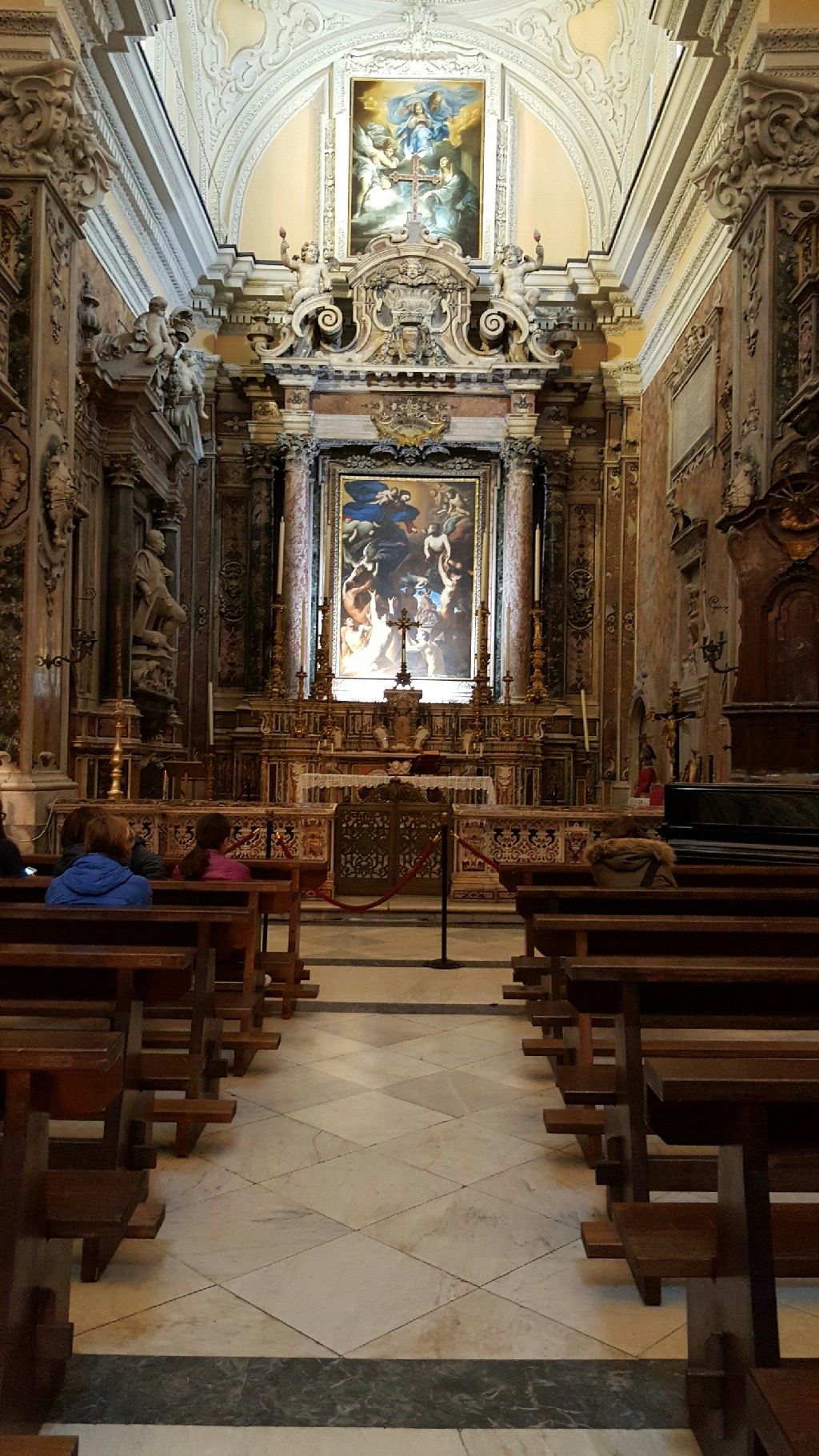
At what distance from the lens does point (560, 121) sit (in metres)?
18.7

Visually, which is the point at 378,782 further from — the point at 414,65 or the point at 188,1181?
the point at 414,65

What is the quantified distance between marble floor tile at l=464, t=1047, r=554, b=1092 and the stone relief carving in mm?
9380

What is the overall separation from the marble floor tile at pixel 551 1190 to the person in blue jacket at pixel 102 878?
5.45 feet

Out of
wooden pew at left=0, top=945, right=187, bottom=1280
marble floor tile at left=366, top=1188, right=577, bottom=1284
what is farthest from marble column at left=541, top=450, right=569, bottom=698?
wooden pew at left=0, top=945, right=187, bottom=1280

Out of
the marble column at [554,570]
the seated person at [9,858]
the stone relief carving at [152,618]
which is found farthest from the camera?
the marble column at [554,570]

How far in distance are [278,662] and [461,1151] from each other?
12780mm

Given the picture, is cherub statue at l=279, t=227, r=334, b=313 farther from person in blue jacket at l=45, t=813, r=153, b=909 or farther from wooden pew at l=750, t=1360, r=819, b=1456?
wooden pew at l=750, t=1360, r=819, b=1456

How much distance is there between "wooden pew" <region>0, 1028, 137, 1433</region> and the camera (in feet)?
6.86

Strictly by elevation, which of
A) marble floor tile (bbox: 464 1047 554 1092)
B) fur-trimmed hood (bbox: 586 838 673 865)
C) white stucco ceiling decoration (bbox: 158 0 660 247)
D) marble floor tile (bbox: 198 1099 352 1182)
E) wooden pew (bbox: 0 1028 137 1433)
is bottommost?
marble floor tile (bbox: 464 1047 554 1092)

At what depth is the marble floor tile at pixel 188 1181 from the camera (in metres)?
3.51

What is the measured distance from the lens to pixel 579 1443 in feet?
7.57

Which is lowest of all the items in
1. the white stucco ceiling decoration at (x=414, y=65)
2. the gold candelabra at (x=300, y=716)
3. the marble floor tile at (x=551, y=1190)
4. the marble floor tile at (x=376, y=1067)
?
the marble floor tile at (x=376, y=1067)

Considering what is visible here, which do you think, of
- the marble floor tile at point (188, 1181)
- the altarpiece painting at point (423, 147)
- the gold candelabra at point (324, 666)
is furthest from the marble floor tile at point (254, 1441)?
the altarpiece painting at point (423, 147)

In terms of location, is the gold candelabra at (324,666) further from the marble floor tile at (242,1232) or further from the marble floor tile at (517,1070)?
the marble floor tile at (242,1232)
